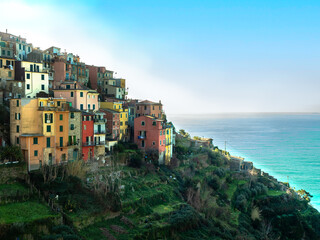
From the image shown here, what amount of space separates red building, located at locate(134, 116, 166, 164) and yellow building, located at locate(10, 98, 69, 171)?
1545cm

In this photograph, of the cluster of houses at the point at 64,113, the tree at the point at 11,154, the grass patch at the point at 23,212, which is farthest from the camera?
the cluster of houses at the point at 64,113

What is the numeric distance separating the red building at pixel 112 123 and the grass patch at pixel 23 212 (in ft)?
62.3

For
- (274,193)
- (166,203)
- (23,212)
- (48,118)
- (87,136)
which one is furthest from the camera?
(274,193)

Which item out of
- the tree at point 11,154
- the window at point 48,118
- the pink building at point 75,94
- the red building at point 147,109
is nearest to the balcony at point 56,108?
the window at point 48,118

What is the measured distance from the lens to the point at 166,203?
33.7m

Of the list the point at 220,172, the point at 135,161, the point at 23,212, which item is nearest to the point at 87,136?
the point at 135,161

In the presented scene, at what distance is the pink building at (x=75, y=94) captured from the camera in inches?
1575

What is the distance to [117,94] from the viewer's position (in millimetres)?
59188

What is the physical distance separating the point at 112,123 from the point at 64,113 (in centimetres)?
1137

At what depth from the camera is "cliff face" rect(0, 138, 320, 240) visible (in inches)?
1035

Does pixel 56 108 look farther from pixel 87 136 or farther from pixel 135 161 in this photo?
pixel 135 161

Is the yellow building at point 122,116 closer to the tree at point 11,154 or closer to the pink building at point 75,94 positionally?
the pink building at point 75,94

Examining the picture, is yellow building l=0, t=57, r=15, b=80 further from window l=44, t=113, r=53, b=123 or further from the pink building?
window l=44, t=113, r=53, b=123

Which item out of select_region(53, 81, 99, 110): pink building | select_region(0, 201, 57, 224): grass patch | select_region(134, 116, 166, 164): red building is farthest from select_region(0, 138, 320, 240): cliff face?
select_region(53, 81, 99, 110): pink building
